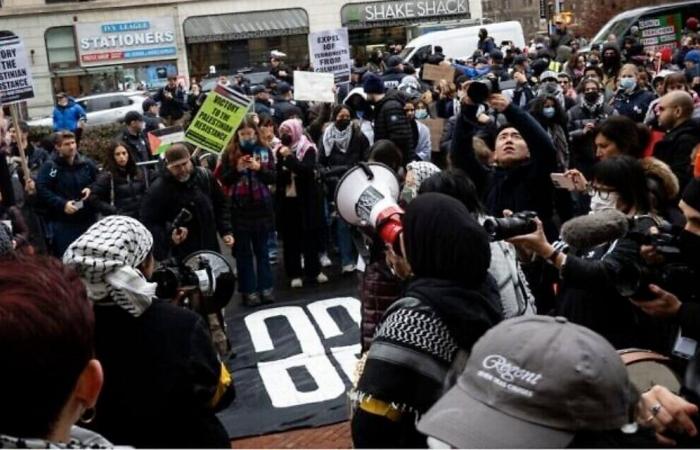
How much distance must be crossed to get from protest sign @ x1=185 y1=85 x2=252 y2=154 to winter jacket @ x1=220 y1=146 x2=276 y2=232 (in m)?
0.28

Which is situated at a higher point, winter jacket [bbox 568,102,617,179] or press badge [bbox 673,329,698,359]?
winter jacket [bbox 568,102,617,179]

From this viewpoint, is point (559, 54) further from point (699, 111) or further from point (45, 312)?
point (45, 312)

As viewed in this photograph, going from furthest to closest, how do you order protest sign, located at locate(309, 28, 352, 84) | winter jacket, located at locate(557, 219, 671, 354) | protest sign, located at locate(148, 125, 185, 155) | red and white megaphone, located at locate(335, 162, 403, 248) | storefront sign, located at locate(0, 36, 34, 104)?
protest sign, located at locate(309, 28, 352, 84) → storefront sign, located at locate(0, 36, 34, 104) → protest sign, located at locate(148, 125, 185, 155) → red and white megaphone, located at locate(335, 162, 403, 248) → winter jacket, located at locate(557, 219, 671, 354)

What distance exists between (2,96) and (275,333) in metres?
4.68

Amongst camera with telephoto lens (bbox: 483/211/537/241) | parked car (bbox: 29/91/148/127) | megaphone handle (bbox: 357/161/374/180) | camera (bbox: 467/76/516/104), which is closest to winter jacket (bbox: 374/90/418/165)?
camera (bbox: 467/76/516/104)

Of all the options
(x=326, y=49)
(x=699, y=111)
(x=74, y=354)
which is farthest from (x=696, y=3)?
(x=74, y=354)

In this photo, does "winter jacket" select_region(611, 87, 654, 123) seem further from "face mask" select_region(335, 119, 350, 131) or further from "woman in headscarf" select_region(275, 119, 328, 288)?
"woman in headscarf" select_region(275, 119, 328, 288)

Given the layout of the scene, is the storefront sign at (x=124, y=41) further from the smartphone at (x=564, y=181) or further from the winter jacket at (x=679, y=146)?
the smartphone at (x=564, y=181)

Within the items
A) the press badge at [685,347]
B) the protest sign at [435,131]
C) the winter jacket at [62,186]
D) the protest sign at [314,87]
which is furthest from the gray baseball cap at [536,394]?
the protest sign at [314,87]

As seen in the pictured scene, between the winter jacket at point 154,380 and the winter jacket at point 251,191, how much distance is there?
16.8 feet

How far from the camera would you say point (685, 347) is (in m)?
3.00

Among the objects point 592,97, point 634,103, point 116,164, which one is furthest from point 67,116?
point 634,103

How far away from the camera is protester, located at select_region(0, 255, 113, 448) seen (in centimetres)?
178

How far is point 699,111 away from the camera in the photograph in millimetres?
8516
